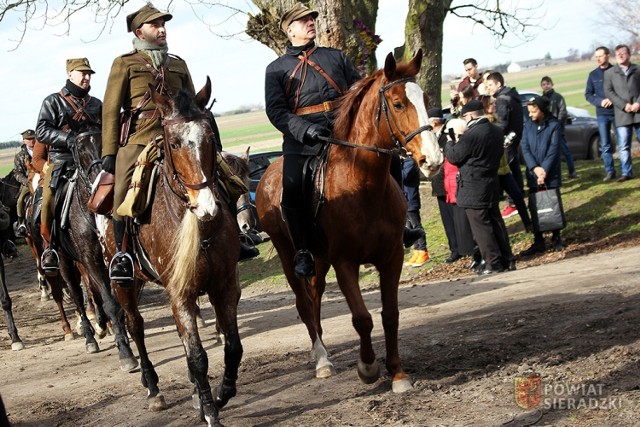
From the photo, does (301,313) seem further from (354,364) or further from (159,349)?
(159,349)

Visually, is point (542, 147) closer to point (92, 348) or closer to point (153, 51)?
point (92, 348)

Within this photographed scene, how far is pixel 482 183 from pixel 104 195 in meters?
6.27

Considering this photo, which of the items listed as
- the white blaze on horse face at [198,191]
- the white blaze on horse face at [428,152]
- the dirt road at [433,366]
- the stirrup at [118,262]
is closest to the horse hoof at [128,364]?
the dirt road at [433,366]

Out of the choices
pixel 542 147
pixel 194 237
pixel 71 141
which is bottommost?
pixel 542 147

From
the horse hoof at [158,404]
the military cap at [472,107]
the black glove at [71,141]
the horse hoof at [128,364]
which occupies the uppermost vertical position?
the black glove at [71,141]

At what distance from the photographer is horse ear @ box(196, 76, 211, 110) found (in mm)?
7027

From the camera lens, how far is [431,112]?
14.6 meters

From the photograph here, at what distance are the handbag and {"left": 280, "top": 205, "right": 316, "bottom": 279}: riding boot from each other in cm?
665

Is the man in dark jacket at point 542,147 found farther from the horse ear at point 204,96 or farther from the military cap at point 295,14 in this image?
the horse ear at point 204,96

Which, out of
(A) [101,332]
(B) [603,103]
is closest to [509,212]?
(B) [603,103]

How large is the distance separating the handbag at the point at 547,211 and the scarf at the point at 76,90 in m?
6.63

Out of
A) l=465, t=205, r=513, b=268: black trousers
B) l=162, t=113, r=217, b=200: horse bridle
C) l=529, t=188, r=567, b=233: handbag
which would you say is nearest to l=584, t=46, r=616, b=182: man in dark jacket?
l=529, t=188, r=567, b=233: handbag

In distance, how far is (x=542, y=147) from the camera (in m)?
14.7

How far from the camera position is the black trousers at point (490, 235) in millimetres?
13125
